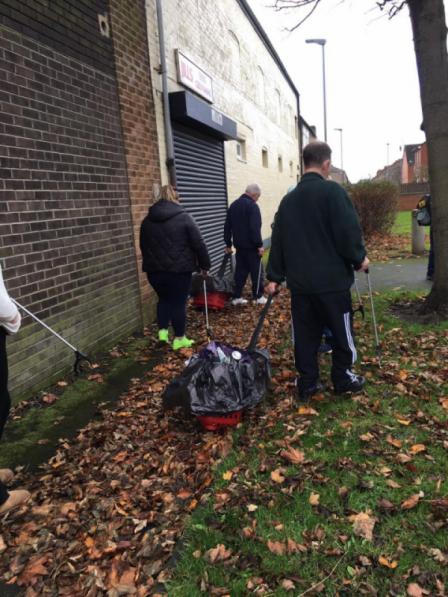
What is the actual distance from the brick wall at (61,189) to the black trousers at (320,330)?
8.29ft

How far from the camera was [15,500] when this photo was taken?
2973 mm

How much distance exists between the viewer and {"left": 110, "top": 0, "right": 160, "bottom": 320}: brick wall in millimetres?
6406

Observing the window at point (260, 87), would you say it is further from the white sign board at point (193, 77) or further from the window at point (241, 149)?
the white sign board at point (193, 77)

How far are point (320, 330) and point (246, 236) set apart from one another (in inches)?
151

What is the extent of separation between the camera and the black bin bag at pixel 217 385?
3.53m

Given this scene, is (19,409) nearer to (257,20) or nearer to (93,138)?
(93,138)

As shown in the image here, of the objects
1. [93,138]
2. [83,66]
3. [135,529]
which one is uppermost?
[83,66]

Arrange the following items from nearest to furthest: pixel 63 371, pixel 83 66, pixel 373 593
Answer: pixel 373 593, pixel 63 371, pixel 83 66

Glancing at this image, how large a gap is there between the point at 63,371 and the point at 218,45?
9.69 meters

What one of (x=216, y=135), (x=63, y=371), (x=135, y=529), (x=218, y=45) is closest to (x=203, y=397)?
(x=135, y=529)

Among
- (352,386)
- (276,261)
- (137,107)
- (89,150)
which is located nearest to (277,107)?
(137,107)

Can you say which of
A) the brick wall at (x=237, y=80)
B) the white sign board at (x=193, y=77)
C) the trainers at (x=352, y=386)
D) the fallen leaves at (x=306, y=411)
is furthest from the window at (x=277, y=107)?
the fallen leaves at (x=306, y=411)

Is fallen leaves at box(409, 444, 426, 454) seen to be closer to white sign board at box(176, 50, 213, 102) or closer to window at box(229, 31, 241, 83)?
white sign board at box(176, 50, 213, 102)

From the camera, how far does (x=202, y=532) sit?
Result: 2662 mm
